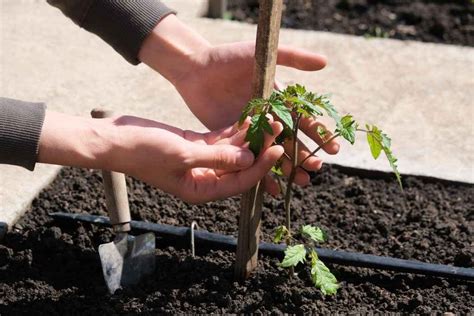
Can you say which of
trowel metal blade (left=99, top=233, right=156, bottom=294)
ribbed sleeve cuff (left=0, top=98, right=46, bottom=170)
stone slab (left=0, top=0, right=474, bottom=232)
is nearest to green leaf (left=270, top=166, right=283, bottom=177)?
trowel metal blade (left=99, top=233, right=156, bottom=294)

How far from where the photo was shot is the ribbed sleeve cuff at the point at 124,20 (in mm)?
3150

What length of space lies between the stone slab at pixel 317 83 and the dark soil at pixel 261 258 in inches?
5.9

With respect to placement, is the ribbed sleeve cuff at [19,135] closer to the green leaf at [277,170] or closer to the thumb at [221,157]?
the thumb at [221,157]

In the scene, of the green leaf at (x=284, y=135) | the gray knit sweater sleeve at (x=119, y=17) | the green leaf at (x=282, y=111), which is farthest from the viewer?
the gray knit sweater sleeve at (x=119, y=17)

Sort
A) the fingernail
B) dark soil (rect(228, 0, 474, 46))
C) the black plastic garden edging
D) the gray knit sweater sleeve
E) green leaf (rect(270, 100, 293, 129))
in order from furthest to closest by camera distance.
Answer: dark soil (rect(228, 0, 474, 46))
the gray knit sweater sleeve
the black plastic garden edging
the fingernail
green leaf (rect(270, 100, 293, 129))

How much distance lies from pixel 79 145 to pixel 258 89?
0.55 meters

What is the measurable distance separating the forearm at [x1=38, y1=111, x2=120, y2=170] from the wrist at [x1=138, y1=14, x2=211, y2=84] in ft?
1.93

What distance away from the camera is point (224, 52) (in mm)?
3082

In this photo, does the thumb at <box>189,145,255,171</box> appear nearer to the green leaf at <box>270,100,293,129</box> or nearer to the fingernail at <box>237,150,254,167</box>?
the fingernail at <box>237,150,254,167</box>

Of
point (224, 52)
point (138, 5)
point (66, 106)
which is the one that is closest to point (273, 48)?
point (224, 52)

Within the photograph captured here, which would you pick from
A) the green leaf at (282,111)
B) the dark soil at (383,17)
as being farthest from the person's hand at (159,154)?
the dark soil at (383,17)

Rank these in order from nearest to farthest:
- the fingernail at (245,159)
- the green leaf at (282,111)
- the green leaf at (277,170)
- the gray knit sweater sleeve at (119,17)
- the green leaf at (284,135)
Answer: the green leaf at (282,111), the fingernail at (245,159), the green leaf at (284,135), the green leaf at (277,170), the gray knit sweater sleeve at (119,17)

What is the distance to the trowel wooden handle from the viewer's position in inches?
113

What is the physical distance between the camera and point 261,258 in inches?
120
